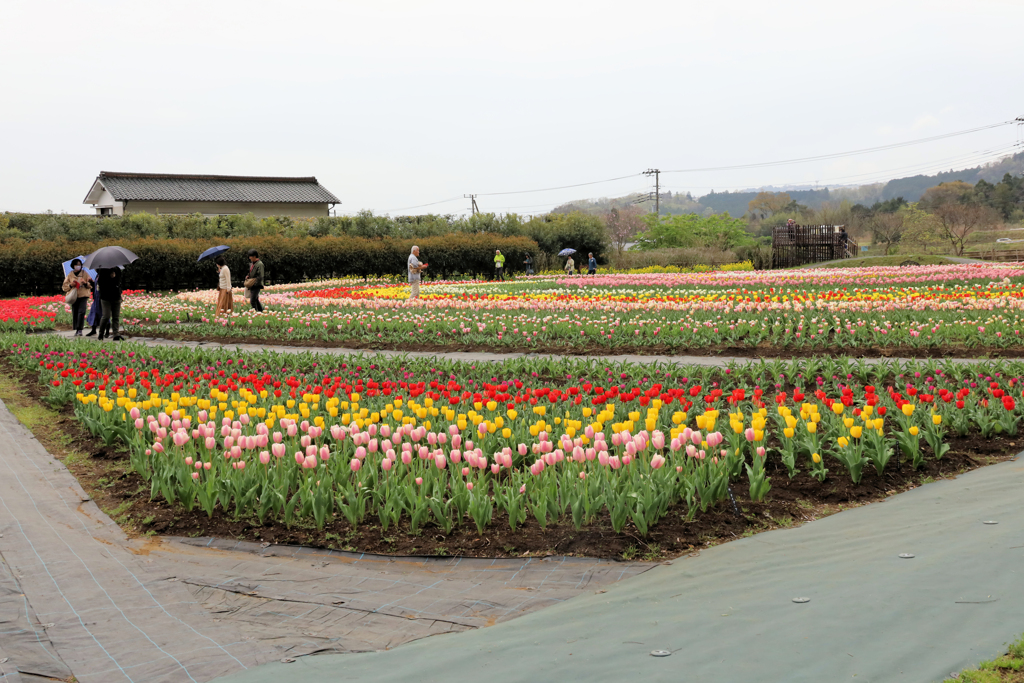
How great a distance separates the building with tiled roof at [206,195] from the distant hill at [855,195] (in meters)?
46.9

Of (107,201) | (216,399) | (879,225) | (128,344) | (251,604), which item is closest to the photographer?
(251,604)

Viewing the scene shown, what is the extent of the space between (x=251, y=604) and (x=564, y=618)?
5.10 feet

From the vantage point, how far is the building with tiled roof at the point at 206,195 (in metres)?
49.2

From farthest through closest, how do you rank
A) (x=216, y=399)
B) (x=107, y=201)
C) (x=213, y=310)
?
(x=107, y=201) < (x=213, y=310) < (x=216, y=399)

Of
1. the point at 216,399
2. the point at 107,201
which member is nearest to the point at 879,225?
the point at 107,201

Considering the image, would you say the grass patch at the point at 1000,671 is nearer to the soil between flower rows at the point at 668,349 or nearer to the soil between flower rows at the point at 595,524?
the soil between flower rows at the point at 595,524

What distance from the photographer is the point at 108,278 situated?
14805mm

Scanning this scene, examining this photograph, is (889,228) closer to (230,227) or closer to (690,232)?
(690,232)

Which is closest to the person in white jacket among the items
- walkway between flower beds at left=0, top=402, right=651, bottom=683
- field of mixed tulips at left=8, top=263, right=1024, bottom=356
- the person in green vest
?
field of mixed tulips at left=8, top=263, right=1024, bottom=356

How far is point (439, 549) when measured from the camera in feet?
14.6

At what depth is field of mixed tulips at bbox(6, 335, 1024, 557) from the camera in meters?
4.74

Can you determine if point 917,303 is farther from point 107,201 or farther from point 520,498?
point 107,201

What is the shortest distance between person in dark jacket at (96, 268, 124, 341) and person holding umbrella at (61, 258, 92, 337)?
Result: 4.37ft

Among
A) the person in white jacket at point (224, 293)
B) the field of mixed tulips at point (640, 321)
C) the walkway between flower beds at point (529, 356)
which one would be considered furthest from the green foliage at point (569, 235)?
the walkway between flower beds at point (529, 356)
